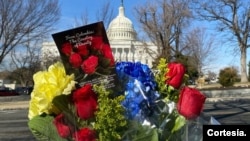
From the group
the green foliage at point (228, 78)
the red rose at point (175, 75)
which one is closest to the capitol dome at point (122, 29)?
the green foliage at point (228, 78)

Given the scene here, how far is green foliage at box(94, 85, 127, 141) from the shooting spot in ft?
6.12

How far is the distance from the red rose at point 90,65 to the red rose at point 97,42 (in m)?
0.07

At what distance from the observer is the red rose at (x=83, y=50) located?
1967 mm

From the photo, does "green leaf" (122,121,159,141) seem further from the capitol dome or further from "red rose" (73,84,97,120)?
the capitol dome

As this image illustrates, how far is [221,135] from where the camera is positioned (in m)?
1.87

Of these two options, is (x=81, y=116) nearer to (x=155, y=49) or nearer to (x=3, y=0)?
(x=3, y=0)

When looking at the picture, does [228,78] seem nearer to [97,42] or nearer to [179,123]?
[179,123]

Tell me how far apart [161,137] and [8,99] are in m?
34.8

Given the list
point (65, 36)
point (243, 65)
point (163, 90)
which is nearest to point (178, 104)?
point (163, 90)

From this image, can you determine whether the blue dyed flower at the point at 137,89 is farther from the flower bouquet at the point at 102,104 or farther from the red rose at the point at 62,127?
the red rose at the point at 62,127

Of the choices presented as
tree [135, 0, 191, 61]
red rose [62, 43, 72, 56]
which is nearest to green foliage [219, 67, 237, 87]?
tree [135, 0, 191, 61]

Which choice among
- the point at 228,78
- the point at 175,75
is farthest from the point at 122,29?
the point at 175,75

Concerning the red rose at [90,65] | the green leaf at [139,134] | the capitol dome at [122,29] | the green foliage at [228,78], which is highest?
the capitol dome at [122,29]

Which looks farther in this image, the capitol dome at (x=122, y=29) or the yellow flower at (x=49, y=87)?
the capitol dome at (x=122, y=29)
